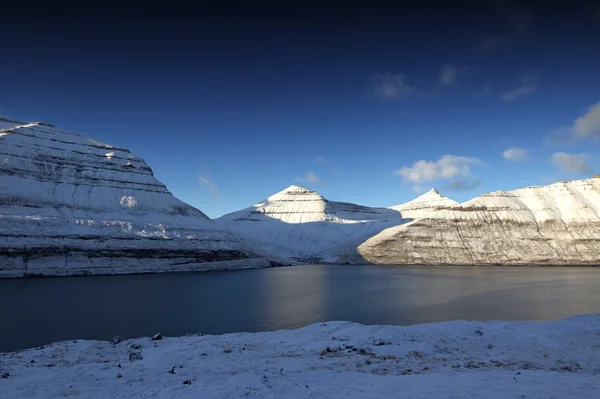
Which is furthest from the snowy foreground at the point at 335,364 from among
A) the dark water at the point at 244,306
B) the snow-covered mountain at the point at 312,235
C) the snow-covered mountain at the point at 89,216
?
the snow-covered mountain at the point at 312,235

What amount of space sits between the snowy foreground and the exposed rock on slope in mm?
115546

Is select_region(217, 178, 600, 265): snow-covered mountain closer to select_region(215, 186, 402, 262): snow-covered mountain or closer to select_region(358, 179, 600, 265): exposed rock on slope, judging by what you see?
select_region(358, 179, 600, 265): exposed rock on slope

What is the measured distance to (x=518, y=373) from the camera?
15.3m

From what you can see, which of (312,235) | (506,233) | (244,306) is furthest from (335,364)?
(312,235)

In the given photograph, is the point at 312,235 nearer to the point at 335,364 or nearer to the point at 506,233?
the point at 506,233

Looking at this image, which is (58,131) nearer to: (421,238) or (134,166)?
(134,166)

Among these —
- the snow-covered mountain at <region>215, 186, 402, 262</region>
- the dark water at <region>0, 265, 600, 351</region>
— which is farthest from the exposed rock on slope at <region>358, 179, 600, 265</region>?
the dark water at <region>0, 265, 600, 351</region>

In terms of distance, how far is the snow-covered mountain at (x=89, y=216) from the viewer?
8806 centimetres

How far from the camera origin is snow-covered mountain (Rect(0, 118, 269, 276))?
88062 mm

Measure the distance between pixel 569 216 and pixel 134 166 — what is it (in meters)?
172

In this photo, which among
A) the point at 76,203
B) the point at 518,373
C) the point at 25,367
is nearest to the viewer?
the point at 518,373

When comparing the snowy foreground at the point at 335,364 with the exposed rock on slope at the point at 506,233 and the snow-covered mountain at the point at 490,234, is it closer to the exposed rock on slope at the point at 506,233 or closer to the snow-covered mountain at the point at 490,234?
the exposed rock on slope at the point at 506,233

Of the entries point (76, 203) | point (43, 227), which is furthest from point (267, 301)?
point (76, 203)

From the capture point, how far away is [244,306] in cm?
4581
